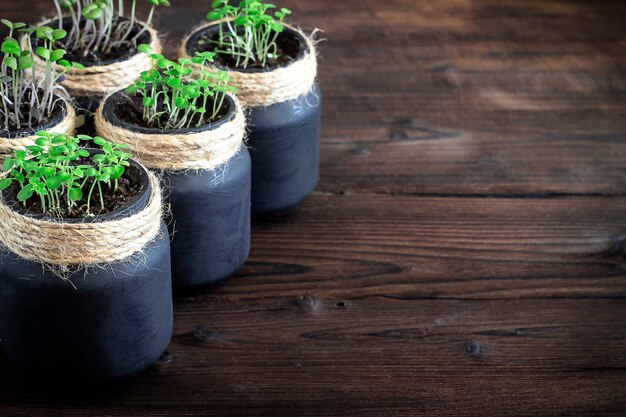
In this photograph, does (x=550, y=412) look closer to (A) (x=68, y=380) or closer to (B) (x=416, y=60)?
(A) (x=68, y=380)

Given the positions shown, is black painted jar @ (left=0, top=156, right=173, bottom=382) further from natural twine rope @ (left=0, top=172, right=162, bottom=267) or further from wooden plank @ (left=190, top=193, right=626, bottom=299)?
wooden plank @ (left=190, top=193, right=626, bottom=299)

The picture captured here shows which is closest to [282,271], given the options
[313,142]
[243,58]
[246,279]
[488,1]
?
[246,279]

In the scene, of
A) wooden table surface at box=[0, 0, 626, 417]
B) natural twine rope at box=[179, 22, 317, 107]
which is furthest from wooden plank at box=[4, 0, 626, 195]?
natural twine rope at box=[179, 22, 317, 107]

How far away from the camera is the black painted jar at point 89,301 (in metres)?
1.27

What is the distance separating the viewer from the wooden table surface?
1.44m

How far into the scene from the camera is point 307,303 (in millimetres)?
1618

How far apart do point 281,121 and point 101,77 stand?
0.31 m

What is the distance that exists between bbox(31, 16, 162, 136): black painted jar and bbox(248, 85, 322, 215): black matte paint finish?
0.70 feet

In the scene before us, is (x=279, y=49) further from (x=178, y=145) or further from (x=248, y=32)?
(x=178, y=145)

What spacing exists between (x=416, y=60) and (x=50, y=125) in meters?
1.17

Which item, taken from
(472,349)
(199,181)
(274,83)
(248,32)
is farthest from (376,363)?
(248,32)

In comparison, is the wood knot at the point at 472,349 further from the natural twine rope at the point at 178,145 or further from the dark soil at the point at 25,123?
the dark soil at the point at 25,123

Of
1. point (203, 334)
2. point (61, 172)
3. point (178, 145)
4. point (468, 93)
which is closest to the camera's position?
point (61, 172)

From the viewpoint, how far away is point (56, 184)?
123cm
